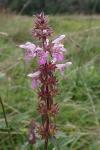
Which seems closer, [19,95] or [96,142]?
[96,142]

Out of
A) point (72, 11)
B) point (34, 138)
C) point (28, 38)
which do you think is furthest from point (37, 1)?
point (34, 138)

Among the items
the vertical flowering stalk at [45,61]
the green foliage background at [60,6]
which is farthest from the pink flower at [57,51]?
the green foliage background at [60,6]

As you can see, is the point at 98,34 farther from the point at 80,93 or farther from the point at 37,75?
the point at 37,75

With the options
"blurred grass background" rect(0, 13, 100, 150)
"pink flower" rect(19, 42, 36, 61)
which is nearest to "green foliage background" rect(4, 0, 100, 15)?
"blurred grass background" rect(0, 13, 100, 150)

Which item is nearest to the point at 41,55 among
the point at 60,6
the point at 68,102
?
the point at 68,102

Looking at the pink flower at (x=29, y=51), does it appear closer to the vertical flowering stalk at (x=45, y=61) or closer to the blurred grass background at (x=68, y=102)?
the vertical flowering stalk at (x=45, y=61)

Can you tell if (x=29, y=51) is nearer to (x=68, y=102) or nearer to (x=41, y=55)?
(x=41, y=55)

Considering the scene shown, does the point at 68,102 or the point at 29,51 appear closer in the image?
the point at 29,51

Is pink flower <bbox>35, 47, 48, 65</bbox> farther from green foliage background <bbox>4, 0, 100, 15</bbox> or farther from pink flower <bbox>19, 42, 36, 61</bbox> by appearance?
green foliage background <bbox>4, 0, 100, 15</bbox>

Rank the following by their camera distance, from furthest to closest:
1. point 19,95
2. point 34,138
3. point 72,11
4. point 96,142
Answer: point 72,11 < point 19,95 < point 96,142 < point 34,138
